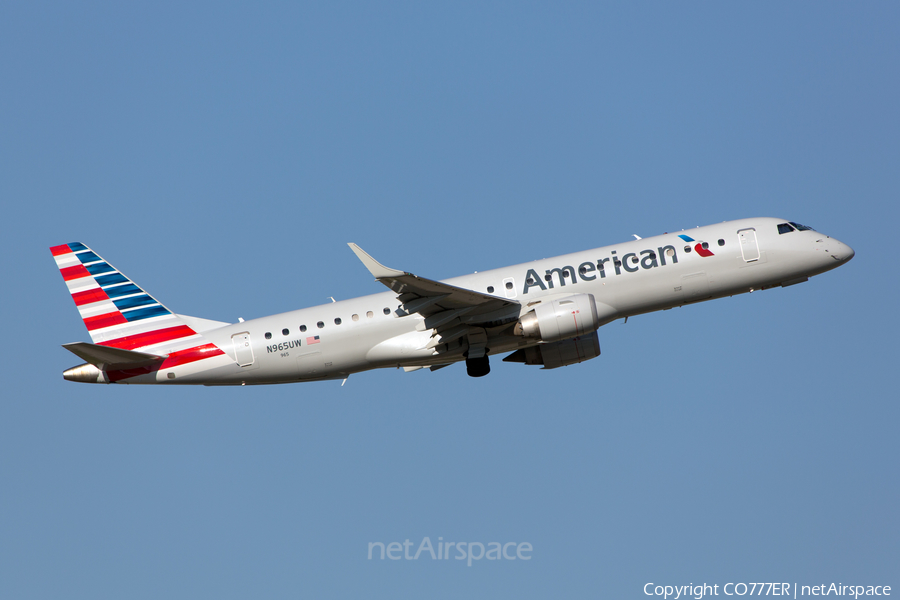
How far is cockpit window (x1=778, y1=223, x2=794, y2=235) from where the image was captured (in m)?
35.2

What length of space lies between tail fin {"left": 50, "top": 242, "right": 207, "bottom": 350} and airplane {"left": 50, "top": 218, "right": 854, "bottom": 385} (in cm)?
52

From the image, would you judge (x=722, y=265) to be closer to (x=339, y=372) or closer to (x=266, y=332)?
(x=339, y=372)

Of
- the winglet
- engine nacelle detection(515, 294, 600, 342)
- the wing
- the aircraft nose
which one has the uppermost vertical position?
the aircraft nose

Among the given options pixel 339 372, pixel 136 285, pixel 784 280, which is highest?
pixel 136 285

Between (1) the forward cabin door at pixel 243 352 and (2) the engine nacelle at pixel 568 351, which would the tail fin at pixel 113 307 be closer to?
(1) the forward cabin door at pixel 243 352

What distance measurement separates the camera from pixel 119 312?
36906mm

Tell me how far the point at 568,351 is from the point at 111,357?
18467 mm

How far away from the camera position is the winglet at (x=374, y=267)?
29.7 meters

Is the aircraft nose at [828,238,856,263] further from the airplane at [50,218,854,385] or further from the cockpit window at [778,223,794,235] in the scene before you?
the cockpit window at [778,223,794,235]

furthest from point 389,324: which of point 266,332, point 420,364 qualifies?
point 266,332

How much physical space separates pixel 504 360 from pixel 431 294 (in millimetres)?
7334

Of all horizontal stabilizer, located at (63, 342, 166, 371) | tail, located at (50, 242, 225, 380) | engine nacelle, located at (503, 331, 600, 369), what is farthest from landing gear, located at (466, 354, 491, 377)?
horizontal stabilizer, located at (63, 342, 166, 371)

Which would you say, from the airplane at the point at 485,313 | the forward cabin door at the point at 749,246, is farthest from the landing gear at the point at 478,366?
the forward cabin door at the point at 749,246

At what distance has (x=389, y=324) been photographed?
34.3m
